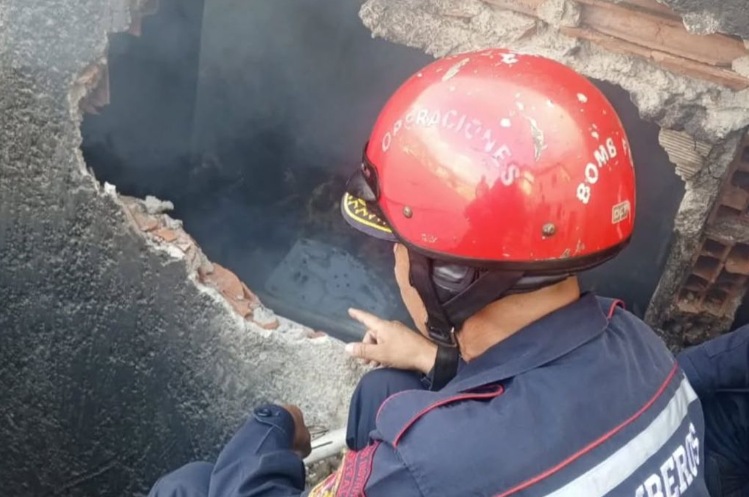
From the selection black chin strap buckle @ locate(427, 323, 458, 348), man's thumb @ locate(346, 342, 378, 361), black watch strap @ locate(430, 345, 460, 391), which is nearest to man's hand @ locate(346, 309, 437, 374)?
man's thumb @ locate(346, 342, 378, 361)

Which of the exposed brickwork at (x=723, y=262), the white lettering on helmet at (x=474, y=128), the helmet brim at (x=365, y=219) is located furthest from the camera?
the exposed brickwork at (x=723, y=262)

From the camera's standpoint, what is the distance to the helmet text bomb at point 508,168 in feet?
5.47

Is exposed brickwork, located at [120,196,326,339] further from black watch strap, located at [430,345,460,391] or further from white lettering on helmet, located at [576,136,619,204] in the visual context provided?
white lettering on helmet, located at [576,136,619,204]

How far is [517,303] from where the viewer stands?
5.83 feet

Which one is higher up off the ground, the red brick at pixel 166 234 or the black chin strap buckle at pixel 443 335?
the black chin strap buckle at pixel 443 335

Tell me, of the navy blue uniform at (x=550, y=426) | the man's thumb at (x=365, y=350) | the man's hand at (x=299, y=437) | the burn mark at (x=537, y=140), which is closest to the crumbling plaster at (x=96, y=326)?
the man's thumb at (x=365, y=350)

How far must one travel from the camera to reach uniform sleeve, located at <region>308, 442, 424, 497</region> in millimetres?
1563

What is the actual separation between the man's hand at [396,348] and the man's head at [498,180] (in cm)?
69

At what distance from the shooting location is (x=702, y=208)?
2623mm

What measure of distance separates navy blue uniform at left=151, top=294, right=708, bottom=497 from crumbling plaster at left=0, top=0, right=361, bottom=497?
1.21 m

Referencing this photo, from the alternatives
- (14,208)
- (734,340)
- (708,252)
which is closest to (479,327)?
(734,340)

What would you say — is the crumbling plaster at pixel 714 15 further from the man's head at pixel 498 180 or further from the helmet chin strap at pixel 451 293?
the helmet chin strap at pixel 451 293

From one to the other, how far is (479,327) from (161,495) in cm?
110

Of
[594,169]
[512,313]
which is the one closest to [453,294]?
[512,313]
